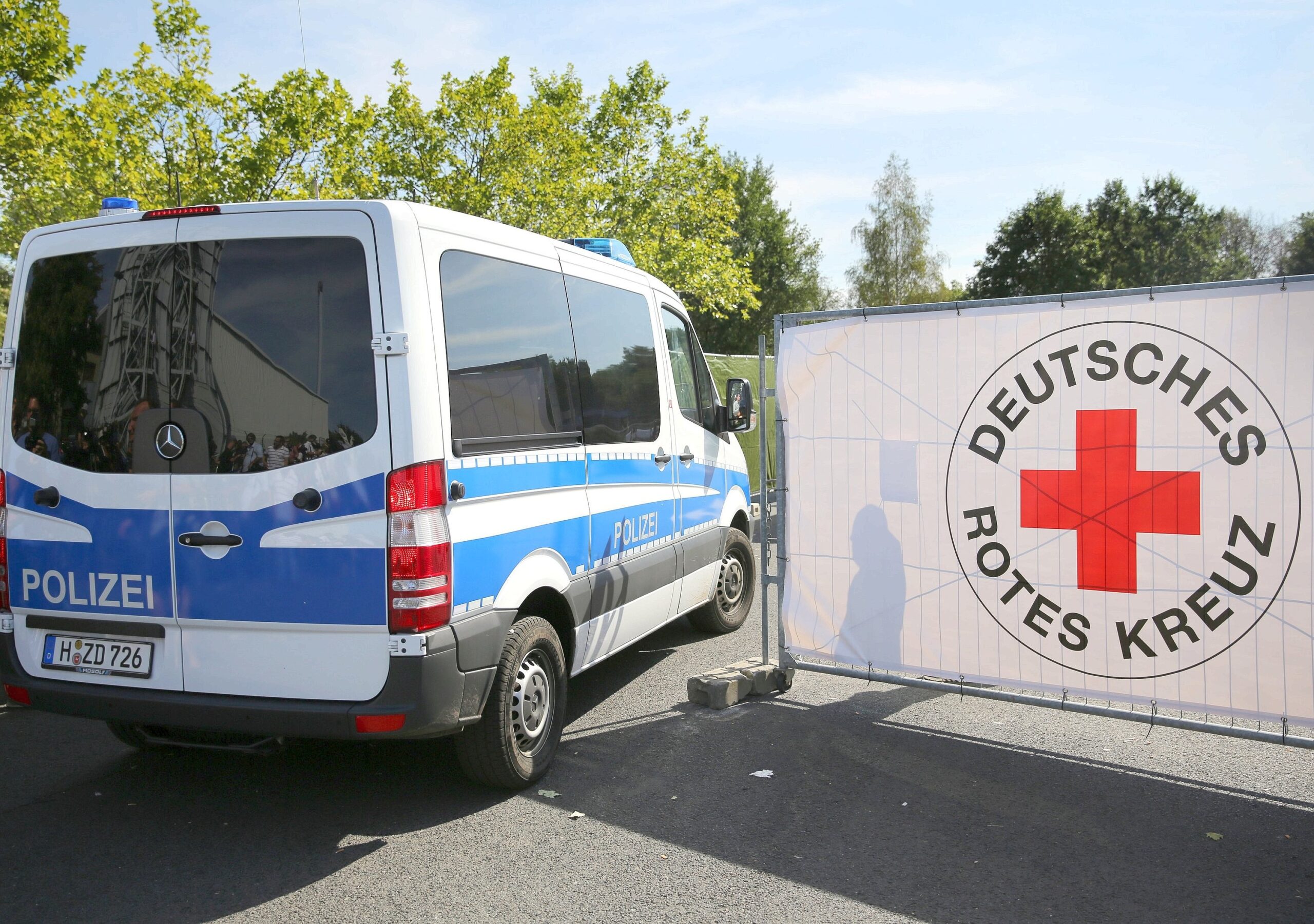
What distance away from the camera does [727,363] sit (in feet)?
43.3

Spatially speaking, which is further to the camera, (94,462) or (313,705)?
(94,462)

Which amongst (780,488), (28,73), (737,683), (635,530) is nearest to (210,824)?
(635,530)

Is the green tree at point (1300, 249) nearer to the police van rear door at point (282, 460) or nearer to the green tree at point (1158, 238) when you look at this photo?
the green tree at point (1158, 238)

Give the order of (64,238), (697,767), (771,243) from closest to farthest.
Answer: (64,238), (697,767), (771,243)

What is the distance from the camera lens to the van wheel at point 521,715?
157 inches

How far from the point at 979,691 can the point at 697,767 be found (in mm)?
1402

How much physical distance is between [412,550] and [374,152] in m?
14.0

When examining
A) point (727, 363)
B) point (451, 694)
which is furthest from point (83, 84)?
point (451, 694)

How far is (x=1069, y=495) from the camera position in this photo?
4.39 metres

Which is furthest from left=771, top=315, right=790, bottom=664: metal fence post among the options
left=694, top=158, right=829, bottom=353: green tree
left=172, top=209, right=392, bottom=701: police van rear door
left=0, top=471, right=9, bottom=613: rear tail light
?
left=694, top=158, right=829, bottom=353: green tree

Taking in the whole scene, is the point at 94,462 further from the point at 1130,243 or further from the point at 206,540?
the point at 1130,243

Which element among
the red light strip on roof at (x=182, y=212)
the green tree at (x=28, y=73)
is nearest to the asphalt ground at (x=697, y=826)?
the red light strip on roof at (x=182, y=212)

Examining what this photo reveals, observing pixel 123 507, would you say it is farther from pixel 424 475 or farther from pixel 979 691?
pixel 979 691

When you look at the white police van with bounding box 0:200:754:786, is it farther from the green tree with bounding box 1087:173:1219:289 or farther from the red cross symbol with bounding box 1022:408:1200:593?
the green tree with bounding box 1087:173:1219:289
